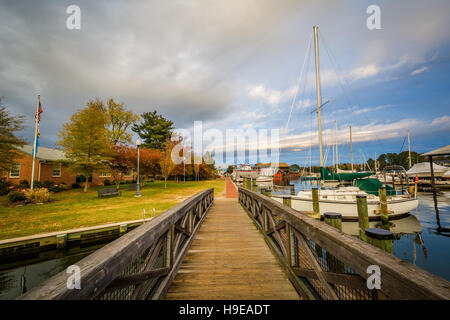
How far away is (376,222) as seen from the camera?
988 cm

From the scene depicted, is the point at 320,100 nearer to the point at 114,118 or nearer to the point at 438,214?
the point at 438,214

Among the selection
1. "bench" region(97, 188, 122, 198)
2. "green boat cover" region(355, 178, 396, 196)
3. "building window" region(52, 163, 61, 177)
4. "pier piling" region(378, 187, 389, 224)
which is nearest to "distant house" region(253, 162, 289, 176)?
"green boat cover" region(355, 178, 396, 196)

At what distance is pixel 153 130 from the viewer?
4050cm

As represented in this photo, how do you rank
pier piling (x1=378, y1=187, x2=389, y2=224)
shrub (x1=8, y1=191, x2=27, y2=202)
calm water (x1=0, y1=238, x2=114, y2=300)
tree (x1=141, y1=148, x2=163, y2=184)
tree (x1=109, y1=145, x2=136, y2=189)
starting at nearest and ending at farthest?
1. calm water (x1=0, y1=238, x2=114, y2=300)
2. pier piling (x1=378, y1=187, x2=389, y2=224)
3. shrub (x1=8, y1=191, x2=27, y2=202)
4. tree (x1=109, y1=145, x2=136, y2=189)
5. tree (x1=141, y1=148, x2=163, y2=184)

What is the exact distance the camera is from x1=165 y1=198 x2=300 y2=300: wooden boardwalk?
2.48 meters

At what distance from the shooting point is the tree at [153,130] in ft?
131

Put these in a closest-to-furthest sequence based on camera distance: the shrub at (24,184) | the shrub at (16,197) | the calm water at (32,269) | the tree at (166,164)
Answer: the calm water at (32,269) → the shrub at (16,197) → the shrub at (24,184) → the tree at (166,164)

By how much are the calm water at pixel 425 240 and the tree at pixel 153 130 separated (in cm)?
3828

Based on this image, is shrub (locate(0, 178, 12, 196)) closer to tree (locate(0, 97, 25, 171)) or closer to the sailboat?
tree (locate(0, 97, 25, 171))

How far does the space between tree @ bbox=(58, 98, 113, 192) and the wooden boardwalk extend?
19196 mm

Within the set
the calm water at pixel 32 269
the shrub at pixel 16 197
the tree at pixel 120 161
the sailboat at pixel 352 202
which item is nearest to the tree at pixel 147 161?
the tree at pixel 120 161

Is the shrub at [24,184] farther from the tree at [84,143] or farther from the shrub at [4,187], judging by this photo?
the tree at [84,143]

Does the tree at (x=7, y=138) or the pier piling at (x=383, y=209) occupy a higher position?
the tree at (x=7, y=138)
